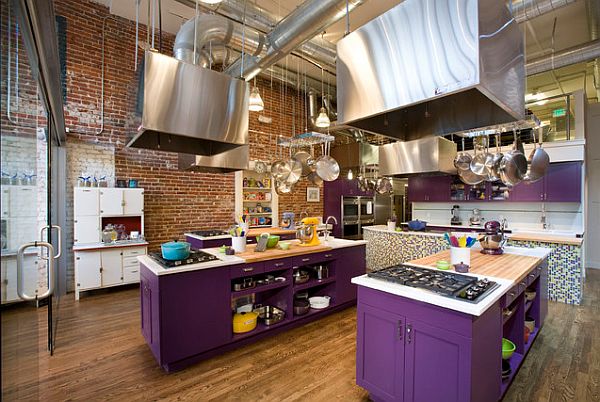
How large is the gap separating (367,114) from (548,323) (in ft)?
13.2

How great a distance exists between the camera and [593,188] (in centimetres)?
648

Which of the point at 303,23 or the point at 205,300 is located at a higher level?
the point at 303,23

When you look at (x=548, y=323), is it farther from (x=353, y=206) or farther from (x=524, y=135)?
(x=353, y=206)

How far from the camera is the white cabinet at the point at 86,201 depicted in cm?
450

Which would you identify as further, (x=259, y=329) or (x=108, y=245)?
(x=108, y=245)

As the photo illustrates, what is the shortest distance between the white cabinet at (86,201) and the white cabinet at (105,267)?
600 millimetres

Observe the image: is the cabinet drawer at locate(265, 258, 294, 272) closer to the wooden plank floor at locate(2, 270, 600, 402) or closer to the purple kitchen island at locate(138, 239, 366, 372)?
the purple kitchen island at locate(138, 239, 366, 372)

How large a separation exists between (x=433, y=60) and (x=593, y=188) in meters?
8.01

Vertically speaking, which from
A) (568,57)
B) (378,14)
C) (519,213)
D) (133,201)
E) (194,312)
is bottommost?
(194,312)

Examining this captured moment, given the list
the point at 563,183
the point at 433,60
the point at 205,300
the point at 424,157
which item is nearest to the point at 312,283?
the point at 205,300

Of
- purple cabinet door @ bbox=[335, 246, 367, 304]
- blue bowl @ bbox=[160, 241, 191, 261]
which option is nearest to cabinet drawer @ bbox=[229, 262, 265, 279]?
blue bowl @ bbox=[160, 241, 191, 261]

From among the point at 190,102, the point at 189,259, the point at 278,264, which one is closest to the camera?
the point at 190,102

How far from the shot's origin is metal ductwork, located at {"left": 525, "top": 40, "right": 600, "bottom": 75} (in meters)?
4.24

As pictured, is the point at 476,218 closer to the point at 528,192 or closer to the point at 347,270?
the point at 528,192
